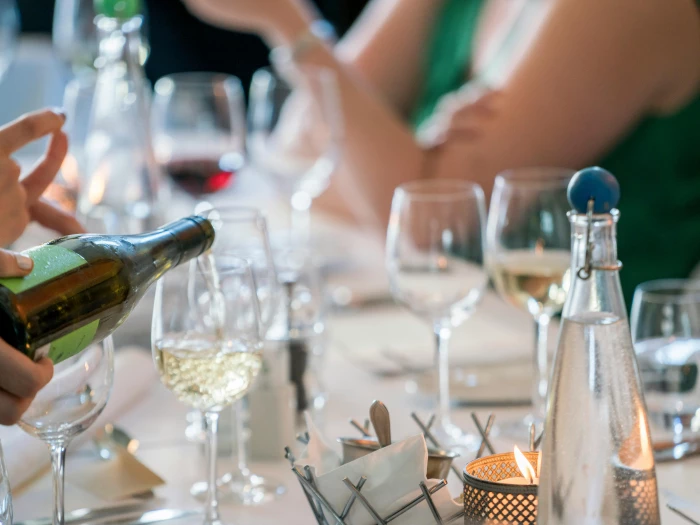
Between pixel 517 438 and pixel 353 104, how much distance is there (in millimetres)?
1112

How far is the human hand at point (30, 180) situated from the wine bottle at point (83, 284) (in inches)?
4.4

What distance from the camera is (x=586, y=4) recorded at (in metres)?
1.66

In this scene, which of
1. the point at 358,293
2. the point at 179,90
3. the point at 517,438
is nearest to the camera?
→ the point at 517,438

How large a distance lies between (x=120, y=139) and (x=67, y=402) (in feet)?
1.94

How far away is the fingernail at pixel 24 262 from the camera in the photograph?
1.62 ft

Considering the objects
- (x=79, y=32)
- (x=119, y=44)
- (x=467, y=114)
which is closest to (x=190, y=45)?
(x=79, y=32)

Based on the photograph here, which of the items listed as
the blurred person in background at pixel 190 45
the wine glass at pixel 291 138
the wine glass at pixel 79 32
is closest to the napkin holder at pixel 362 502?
the wine glass at pixel 291 138

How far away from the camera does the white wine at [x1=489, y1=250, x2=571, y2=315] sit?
84cm

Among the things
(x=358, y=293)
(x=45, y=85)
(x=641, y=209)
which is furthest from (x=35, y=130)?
(x=45, y=85)

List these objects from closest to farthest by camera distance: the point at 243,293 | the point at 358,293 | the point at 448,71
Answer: the point at 243,293
the point at 358,293
the point at 448,71

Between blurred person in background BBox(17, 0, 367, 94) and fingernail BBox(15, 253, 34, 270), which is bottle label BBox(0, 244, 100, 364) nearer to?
fingernail BBox(15, 253, 34, 270)

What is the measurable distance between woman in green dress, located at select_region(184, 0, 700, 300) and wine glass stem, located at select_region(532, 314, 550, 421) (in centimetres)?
85

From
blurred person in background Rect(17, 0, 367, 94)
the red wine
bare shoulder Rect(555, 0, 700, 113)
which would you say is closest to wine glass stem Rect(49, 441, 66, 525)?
the red wine

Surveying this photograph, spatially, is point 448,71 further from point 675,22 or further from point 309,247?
point 309,247
